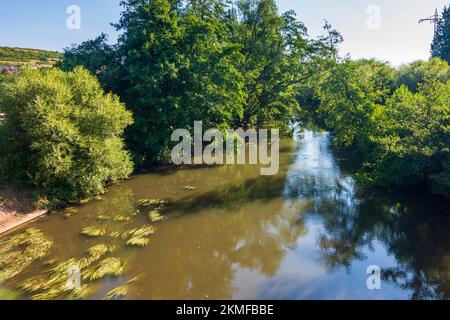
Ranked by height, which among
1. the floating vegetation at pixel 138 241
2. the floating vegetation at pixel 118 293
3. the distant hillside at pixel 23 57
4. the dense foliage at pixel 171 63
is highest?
the distant hillside at pixel 23 57

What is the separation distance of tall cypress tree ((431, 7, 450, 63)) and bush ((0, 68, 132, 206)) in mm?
50122

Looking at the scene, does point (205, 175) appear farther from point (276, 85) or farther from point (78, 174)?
point (276, 85)

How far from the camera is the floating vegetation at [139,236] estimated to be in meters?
11.2

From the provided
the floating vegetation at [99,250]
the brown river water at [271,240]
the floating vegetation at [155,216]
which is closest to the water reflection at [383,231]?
the brown river water at [271,240]

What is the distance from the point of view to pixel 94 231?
481 inches

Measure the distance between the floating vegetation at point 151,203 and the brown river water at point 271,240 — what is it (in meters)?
0.44

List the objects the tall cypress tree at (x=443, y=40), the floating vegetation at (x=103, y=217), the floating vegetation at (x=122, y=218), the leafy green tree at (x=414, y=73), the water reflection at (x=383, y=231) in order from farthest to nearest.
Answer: the tall cypress tree at (x=443, y=40) → the leafy green tree at (x=414, y=73) → the floating vegetation at (x=103, y=217) → the floating vegetation at (x=122, y=218) → the water reflection at (x=383, y=231)

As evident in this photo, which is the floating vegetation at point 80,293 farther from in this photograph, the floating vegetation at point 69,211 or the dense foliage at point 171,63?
the dense foliage at point 171,63

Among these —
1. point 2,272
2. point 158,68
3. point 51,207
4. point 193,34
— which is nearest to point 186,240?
point 2,272

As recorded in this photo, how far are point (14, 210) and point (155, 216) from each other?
5877mm

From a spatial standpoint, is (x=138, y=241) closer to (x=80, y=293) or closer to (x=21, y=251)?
(x=80, y=293)

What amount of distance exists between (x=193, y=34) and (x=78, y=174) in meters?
11.5
